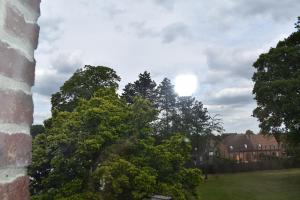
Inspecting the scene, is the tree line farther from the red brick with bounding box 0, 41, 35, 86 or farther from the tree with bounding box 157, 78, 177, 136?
the tree with bounding box 157, 78, 177, 136

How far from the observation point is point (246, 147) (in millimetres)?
83688

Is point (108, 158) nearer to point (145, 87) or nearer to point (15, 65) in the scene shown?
point (15, 65)

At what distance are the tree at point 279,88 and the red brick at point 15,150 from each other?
1231 inches

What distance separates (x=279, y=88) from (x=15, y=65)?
32.2 meters

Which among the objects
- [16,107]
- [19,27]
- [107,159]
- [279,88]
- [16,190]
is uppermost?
[279,88]

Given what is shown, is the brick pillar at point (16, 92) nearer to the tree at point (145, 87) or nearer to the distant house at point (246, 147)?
the tree at point (145, 87)

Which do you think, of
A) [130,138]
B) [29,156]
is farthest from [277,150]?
[29,156]

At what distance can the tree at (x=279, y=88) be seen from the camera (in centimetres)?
3091

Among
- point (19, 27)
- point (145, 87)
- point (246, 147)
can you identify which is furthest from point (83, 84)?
point (246, 147)

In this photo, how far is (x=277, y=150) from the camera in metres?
89.0

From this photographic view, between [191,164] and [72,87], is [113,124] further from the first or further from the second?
[191,164]

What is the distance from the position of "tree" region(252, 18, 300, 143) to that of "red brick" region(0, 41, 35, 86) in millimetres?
31225

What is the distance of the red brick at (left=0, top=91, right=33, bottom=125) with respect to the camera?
121 centimetres

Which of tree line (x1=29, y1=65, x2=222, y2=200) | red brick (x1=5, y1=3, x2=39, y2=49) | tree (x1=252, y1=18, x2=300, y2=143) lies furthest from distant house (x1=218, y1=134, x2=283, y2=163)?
red brick (x1=5, y1=3, x2=39, y2=49)
